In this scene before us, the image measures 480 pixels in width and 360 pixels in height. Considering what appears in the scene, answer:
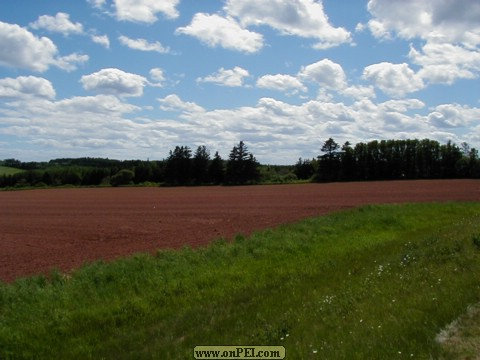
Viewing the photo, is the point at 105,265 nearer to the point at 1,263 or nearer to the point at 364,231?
the point at 1,263

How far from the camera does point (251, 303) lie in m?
9.94

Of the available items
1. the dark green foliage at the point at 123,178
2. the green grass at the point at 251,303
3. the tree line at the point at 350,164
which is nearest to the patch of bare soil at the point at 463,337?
the green grass at the point at 251,303

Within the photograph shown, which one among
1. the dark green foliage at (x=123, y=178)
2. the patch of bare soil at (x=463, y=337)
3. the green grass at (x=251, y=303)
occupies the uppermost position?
the dark green foliage at (x=123, y=178)

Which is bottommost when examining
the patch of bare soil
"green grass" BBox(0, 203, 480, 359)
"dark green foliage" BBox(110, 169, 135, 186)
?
"green grass" BBox(0, 203, 480, 359)

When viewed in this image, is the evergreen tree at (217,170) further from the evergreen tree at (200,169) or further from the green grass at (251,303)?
the green grass at (251,303)

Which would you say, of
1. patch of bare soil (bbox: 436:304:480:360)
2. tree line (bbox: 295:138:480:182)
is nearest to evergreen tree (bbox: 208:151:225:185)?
tree line (bbox: 295:138:480:182)

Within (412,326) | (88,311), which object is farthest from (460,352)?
(88,311)

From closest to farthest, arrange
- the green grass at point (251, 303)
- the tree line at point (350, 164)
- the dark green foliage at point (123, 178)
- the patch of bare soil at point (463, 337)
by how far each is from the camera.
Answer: the patch of bare soil at point (463, 337), the green grass at point (251, 303), the tree line at point (350, 164), the dark green foliage at point (123, 178)

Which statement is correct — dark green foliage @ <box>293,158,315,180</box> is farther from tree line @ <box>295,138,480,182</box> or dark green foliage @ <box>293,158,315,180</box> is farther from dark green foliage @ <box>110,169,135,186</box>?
dark green foliage @ <box>110,169,135,186</box>

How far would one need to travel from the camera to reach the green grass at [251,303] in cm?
645

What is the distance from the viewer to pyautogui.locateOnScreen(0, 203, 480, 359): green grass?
21.2 ft

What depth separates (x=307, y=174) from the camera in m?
117

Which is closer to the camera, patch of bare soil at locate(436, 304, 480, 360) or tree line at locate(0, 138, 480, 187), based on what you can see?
patch of bare soil at locate(436, 304, 480, 360)

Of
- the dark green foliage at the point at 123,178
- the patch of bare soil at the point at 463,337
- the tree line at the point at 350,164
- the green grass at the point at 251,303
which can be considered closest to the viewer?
the patch of bare soil at the point at 463,337
